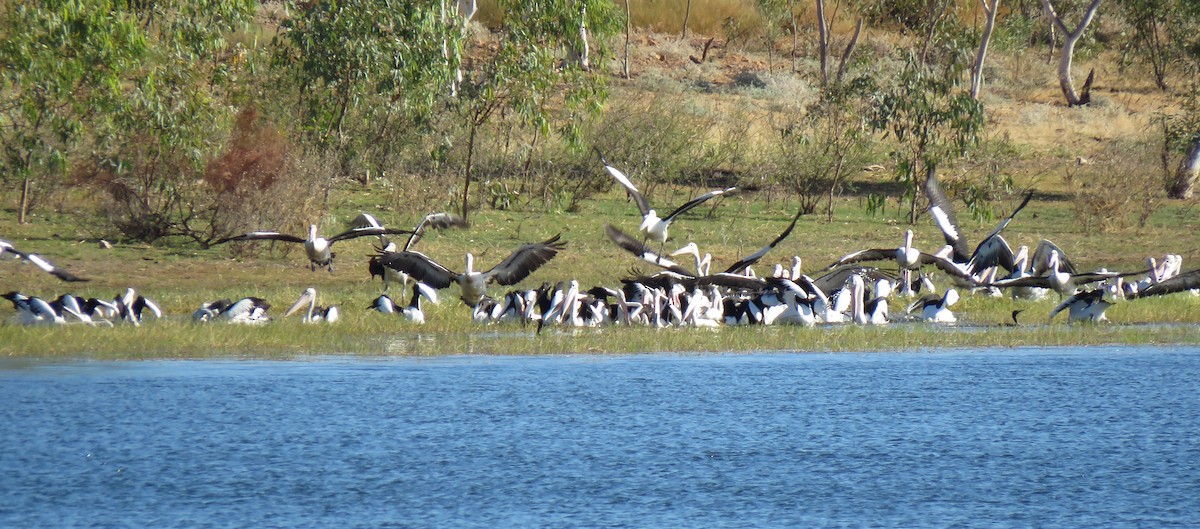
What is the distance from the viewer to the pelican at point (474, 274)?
1559 cm

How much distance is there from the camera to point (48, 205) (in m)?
23.5

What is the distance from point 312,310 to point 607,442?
6.25m

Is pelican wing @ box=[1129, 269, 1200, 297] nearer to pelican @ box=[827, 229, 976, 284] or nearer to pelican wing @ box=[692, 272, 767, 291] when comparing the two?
pelican @ box=[827, 229, 976, 284]

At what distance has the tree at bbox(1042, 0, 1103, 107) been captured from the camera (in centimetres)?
3822

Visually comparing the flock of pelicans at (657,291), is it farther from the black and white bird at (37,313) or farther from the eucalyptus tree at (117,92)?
the eucalyptus tree at (117,92)

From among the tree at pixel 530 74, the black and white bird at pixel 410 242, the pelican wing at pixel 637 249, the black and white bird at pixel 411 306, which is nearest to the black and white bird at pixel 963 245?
the pelican wing at pixel 637 249

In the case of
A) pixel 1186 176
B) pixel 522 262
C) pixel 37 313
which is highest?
pixel 1186 176

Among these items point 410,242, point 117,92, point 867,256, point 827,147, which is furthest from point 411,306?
point 827,147

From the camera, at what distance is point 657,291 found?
16719 millimetres

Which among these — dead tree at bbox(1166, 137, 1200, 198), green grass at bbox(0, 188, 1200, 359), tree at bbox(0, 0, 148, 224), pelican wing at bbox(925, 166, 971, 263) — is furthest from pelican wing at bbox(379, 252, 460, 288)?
dead tree at bbox(1166, 137, 1200, 198)

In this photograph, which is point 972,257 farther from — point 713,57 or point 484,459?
point 713,57

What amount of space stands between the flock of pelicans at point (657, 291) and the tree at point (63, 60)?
8.01 ft

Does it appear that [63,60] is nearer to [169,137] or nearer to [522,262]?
[169,137]

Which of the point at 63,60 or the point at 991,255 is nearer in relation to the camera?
the point at 991,255
